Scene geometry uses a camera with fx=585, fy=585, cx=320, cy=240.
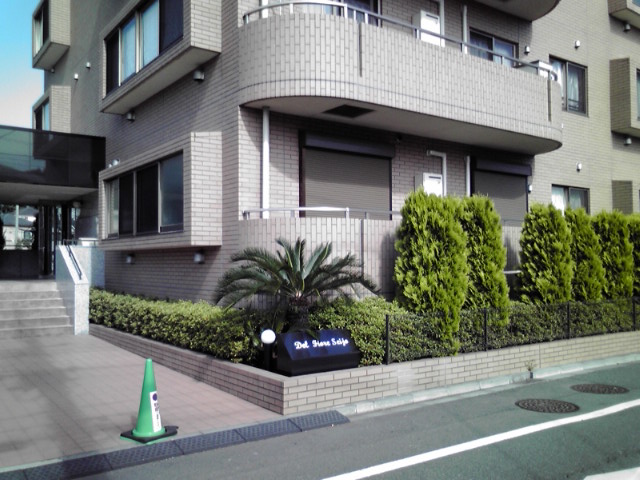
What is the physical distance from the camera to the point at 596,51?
703 inches

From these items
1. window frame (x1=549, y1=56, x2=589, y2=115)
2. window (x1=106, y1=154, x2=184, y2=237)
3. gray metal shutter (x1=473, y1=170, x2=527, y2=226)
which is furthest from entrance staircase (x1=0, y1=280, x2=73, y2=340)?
window frame (x1=549, y1=56, x2=589, y2=115)

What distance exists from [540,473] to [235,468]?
9.32ft

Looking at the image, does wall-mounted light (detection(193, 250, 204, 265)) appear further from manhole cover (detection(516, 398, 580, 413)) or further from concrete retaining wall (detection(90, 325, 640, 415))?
manhole cover (detection(516, 398, 580, 413))

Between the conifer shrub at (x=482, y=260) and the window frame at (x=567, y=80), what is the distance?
839 cm

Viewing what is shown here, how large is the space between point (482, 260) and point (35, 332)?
9731 mm

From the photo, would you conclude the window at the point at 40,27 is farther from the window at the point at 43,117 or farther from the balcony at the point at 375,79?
the balcony at the point at 375,79

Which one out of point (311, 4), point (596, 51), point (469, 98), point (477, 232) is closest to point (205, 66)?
point (311, 4)

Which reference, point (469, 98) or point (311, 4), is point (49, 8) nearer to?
point (311, 4)

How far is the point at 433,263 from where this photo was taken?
9.30 metres

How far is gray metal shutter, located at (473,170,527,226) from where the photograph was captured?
14414 mm

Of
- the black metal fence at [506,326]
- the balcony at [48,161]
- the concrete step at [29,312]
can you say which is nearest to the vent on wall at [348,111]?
the black metal fence at [506,326]

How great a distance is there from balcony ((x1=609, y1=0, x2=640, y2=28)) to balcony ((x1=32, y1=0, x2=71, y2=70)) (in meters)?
18.3

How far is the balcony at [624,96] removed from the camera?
17688 mm

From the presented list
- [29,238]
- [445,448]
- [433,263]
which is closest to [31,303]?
[29,238]
